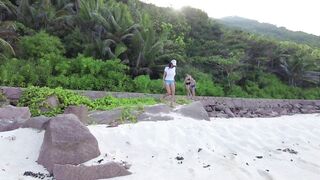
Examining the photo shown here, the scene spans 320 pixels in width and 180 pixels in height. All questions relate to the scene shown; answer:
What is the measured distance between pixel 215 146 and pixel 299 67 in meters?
23.6

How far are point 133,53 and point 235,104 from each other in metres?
5.53

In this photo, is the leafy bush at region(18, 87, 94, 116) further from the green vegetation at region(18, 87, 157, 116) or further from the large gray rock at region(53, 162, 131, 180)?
the large gray rock at region(53, 162, 131, 180)

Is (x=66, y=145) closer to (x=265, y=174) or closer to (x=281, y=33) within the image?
(x=265, y=174)

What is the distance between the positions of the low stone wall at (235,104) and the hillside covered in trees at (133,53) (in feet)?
7.40

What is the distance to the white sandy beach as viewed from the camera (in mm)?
4969

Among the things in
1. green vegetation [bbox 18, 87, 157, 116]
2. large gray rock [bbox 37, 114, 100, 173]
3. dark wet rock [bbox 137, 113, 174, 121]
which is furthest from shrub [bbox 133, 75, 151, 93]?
large gray rock [bbox 37, 114, 100, 173]

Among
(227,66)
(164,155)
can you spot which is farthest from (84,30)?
(164,155)

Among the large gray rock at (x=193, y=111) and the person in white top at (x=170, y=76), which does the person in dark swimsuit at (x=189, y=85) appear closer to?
the person in white top at (x=170, y=76)

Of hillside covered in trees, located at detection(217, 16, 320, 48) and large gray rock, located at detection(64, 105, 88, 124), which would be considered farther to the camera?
hillside covered in trees, located at detection(217, 16, 320, 48)

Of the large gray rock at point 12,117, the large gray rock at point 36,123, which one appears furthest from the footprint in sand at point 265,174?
the large gray rock at point 12,117

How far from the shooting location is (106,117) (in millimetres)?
8703

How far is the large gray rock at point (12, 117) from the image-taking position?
258 inches

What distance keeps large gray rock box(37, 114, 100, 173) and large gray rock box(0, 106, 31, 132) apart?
4.35ft

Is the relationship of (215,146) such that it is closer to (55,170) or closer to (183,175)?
(183,175)
